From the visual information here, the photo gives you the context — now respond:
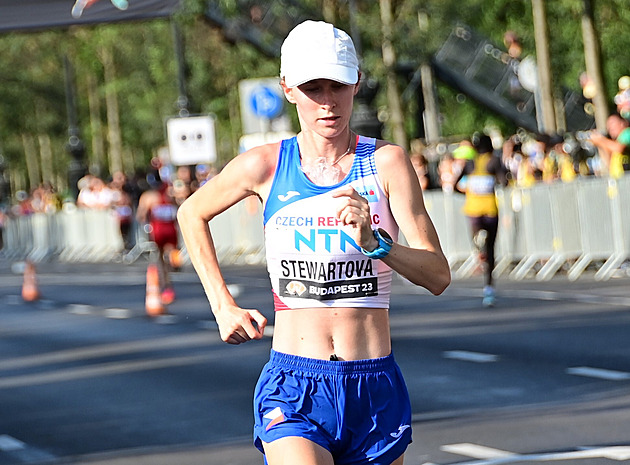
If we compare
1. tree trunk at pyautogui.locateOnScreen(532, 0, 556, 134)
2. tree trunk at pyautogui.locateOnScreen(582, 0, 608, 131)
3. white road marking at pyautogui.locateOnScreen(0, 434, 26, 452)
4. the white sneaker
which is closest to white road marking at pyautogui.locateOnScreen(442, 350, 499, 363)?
the white sneaker

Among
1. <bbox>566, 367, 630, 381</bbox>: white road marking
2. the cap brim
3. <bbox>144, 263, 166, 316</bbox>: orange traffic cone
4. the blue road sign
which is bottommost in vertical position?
<bbox>566, 367, 630, 381</bbox>: white road marking

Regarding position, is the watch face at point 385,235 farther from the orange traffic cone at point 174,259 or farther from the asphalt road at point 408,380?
the orange traffic cone at point 174,259

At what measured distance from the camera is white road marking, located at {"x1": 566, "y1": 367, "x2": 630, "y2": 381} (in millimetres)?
12068

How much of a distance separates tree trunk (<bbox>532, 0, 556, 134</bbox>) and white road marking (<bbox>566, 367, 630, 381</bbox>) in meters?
16.1

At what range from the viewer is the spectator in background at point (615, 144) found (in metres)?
19.7

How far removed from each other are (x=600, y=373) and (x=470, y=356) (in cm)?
184

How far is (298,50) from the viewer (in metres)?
4.89

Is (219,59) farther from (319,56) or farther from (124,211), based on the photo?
(319,56)

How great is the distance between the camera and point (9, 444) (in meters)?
10.6

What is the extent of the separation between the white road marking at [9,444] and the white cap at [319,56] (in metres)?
6.05

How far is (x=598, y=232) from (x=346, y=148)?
55.6 feet

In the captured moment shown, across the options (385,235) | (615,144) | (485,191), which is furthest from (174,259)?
(385,235)

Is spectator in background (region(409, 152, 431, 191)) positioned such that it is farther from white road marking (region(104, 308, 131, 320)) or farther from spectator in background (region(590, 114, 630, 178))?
white road marking (region(104, 308, 131, 320))

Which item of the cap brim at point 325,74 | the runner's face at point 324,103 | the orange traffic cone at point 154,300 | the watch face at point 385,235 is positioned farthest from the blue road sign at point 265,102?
the watch face at point 385,235
